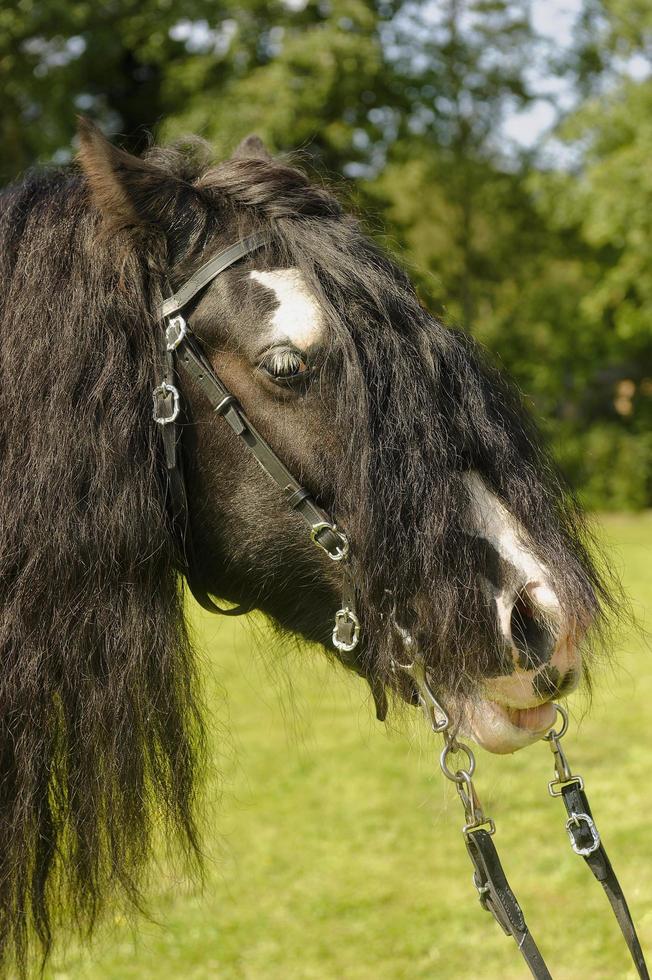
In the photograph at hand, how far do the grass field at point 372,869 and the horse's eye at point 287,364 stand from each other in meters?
0.79

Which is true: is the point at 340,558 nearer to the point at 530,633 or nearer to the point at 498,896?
the point at 530,633

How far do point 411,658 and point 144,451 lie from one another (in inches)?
27.2

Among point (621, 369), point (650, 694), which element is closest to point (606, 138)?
point (621, 369)

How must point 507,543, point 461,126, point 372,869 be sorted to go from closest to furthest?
point 507,543 < point 372,869 < point 461,126

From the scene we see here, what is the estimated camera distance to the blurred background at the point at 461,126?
1788 cm

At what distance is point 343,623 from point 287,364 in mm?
538

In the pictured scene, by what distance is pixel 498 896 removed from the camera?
1.96 meters

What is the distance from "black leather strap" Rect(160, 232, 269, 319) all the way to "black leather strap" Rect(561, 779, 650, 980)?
51.2 inches

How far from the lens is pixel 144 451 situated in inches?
80.0

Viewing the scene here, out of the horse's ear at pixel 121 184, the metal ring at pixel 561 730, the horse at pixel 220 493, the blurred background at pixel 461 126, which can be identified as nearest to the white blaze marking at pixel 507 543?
the horse at pixel 220 493

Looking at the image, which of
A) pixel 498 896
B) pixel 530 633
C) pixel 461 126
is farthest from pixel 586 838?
pixel 461 126

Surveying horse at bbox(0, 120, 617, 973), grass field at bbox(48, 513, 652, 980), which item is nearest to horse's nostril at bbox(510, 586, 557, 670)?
horse at bbox(0, 120, 617, 973)

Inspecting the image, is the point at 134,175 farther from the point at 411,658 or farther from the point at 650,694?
the point at 650,694

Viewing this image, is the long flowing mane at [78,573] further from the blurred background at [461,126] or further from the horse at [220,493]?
the blurred background at [461,126]
